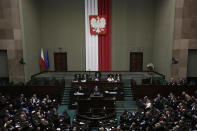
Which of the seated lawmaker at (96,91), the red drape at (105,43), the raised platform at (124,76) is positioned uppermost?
the red drape at (105,43)

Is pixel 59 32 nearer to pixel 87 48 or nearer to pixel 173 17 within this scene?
pixel 87 48

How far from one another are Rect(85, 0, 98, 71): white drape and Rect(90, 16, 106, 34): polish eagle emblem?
46 cm

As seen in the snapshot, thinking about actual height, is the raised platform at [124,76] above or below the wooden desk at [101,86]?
above

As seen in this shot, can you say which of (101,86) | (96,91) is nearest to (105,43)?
(101,86)

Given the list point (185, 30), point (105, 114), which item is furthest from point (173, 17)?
point (105, 114)

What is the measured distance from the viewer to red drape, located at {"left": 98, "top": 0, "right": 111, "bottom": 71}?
17484mm

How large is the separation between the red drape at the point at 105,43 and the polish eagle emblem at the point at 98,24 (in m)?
0.46

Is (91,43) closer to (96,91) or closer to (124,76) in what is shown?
(124,76)

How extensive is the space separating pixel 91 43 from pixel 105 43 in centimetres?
156

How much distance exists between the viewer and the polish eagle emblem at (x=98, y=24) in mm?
17641

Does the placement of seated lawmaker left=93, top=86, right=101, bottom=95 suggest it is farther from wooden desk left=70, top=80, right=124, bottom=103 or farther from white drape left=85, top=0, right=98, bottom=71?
white drape left=85, top=0, right=98, bottom=71

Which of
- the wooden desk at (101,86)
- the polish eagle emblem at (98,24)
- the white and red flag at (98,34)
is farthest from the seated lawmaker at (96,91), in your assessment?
the polish eagle emblem at (98,24)

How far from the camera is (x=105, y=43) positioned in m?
18.2

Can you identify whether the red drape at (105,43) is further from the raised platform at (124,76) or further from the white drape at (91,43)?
the raised platform at (124,76)
